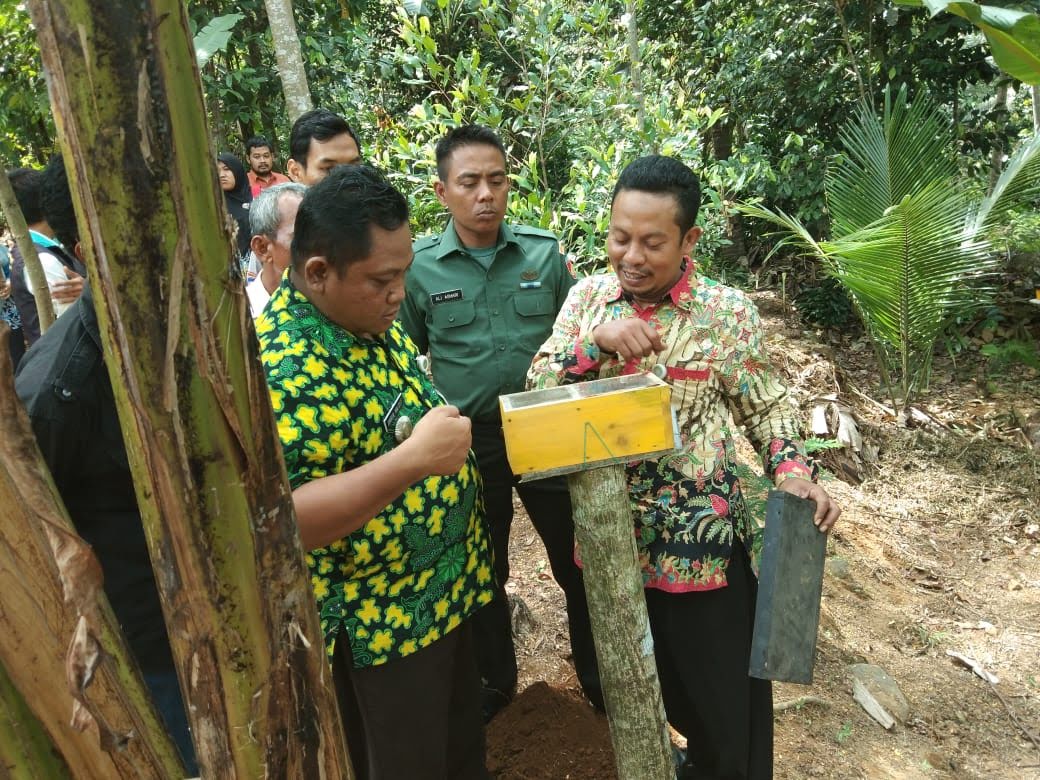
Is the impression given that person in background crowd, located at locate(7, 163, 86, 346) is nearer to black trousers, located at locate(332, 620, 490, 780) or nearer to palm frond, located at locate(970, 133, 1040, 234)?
black trousers, located at locate(332, 620, 490, 780)

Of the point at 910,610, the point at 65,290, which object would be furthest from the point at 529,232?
the point at 910,610

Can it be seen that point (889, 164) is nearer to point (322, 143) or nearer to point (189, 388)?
point (322, 143)

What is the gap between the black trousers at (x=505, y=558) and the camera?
8.17 ft

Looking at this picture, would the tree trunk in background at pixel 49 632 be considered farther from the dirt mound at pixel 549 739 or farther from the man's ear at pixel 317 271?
the dirt mound at pixel 549 739

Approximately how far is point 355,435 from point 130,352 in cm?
76

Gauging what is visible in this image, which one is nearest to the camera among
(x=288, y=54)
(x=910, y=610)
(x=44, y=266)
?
(x=44, y=266)

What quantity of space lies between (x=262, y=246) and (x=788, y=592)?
1787mm

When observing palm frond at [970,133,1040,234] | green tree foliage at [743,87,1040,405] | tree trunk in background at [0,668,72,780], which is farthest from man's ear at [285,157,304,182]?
palm frond at [970,133,1040,234]

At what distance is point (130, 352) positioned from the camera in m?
0.77

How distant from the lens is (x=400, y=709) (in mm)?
1669

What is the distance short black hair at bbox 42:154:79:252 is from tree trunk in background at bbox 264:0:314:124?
259 cm

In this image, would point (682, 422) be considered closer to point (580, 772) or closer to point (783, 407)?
point (783, 407)

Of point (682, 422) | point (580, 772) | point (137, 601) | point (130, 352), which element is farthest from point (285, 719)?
point (580, 772)

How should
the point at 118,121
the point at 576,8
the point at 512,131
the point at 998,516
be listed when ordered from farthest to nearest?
the point at 998,516 → the point at 576,8 → the point at 512,131 → the point at 118,121
